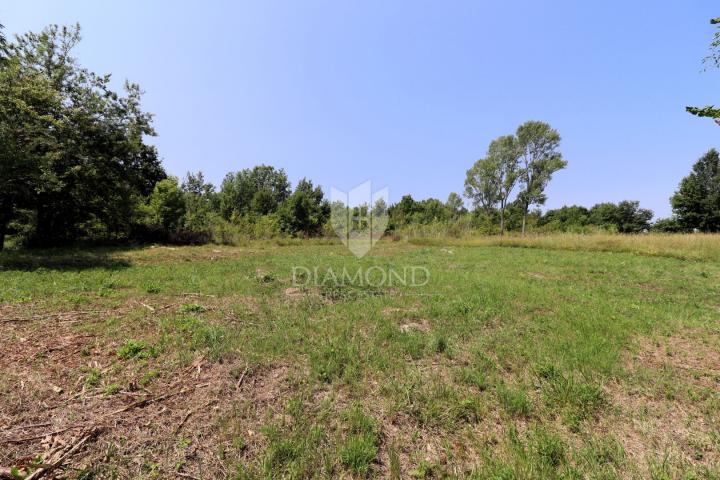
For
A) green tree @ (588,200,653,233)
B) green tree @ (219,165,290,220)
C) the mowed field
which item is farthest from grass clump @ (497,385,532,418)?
green tree @ (588,200,653,233)

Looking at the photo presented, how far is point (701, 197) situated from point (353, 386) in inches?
2021

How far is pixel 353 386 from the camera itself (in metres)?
3.00

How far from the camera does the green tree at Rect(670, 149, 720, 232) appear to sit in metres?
31.8

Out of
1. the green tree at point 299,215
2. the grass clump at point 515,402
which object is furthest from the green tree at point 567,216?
the grass clump at point 515,402

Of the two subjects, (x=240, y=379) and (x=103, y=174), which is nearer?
(x=240, y=379)

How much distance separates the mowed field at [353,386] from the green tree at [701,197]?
4159cm

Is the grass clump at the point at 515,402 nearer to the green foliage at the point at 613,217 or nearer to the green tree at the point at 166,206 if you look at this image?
the green tree at the point at 166,206

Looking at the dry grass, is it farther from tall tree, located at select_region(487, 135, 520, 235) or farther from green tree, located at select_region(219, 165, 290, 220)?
green tree, located at select_region(219, 165, 290, 220)

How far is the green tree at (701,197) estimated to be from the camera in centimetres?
3180

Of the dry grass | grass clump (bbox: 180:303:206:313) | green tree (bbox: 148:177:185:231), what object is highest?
green tree (bbox: 148:177:185:231)

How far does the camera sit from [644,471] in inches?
79.8

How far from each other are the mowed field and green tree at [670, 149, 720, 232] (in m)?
41.6

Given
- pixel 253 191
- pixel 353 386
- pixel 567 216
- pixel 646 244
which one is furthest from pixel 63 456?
pixel 567 216

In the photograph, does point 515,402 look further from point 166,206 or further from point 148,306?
point 166,206
